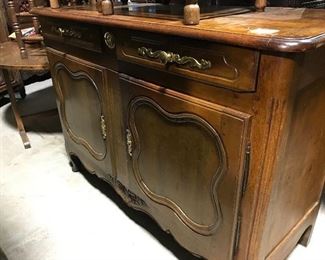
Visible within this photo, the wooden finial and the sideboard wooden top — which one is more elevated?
the wooden finial

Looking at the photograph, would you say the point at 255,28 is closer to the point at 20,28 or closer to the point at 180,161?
the point at 180,161

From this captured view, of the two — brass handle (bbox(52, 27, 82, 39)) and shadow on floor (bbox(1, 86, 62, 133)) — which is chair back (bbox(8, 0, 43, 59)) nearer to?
shadow on floor (bbox(1, 86, 62, 133))

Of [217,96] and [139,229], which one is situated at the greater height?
[217,96]

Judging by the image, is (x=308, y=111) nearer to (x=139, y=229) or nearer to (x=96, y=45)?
(x=96, y=45)

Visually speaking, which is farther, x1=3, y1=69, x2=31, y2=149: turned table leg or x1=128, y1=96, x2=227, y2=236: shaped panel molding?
x1=3, y1=69, x2=31, y2=149: turned table leg

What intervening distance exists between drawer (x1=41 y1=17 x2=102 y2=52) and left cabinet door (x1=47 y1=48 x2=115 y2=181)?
0.06 m

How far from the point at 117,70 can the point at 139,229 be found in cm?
65

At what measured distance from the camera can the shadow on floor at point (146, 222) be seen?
1.14 meters

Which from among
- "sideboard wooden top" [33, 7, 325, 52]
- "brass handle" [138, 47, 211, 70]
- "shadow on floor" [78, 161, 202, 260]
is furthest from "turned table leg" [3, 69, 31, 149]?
"brass handle" [138, 47, 211, 70]

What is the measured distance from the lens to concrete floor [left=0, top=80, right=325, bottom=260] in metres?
1.15

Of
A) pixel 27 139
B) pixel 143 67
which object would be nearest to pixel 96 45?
pixel 143 67

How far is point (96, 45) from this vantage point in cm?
97

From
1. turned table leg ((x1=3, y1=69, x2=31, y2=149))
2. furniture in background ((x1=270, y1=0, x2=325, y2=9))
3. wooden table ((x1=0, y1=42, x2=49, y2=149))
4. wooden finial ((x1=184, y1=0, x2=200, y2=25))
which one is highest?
wooden finial ((x1=184, y1=0, x2=200, y2=25))

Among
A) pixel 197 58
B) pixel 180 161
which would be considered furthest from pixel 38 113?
pixel 197 58
